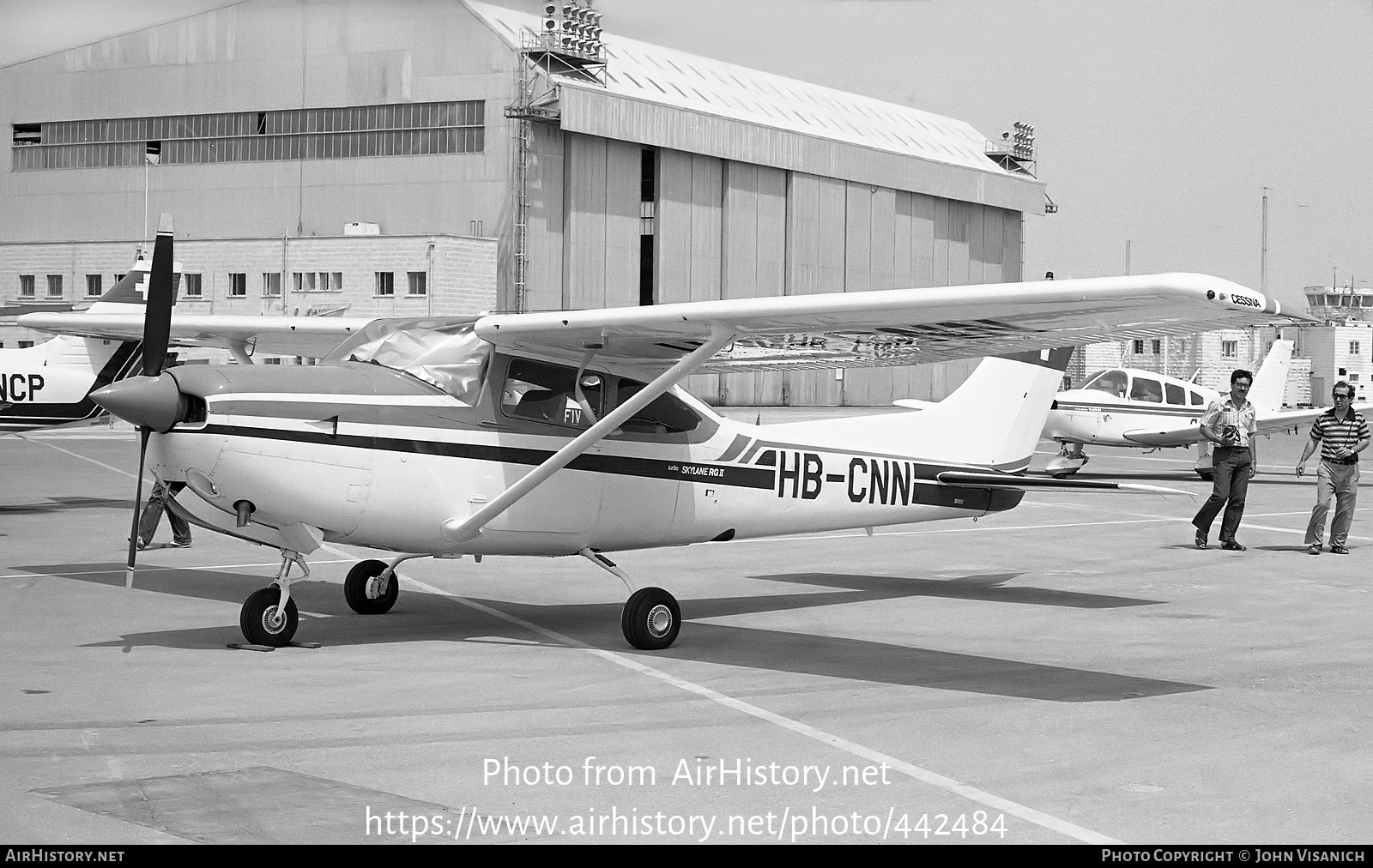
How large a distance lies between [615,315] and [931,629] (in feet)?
11.3

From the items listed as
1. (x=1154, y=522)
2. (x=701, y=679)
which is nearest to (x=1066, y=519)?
(x=1154, y=522)

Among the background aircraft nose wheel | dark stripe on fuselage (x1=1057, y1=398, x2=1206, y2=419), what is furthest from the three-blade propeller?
dark stripe on fuselage (x1=1057, y1=398, x2=1206, y2=419)

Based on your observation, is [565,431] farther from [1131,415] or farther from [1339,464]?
[1131,415]

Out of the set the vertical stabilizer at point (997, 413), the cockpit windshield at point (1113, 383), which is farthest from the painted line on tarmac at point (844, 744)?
the cockpit windshield at point (1113, 383)

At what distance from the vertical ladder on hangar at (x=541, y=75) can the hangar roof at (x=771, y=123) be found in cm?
61

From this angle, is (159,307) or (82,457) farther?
(82,457)

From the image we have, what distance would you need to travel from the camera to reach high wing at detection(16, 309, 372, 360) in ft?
40.1

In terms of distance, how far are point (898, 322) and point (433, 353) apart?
317 centimetres

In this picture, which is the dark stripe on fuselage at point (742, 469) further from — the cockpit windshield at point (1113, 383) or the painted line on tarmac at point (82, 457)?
the cockpit windshield at point (1113, 383)

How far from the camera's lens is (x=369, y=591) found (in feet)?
35.9

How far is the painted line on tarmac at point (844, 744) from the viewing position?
17.7 ft

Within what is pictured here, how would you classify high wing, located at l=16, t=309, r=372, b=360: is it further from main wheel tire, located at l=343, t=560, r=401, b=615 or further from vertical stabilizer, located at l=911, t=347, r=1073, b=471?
vertical stabilizer, located at l=911, t=347, r=1073, b=471

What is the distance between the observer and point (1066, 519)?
2012 centimetres

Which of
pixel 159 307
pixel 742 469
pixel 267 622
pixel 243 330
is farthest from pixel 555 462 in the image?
pixel 243 330
